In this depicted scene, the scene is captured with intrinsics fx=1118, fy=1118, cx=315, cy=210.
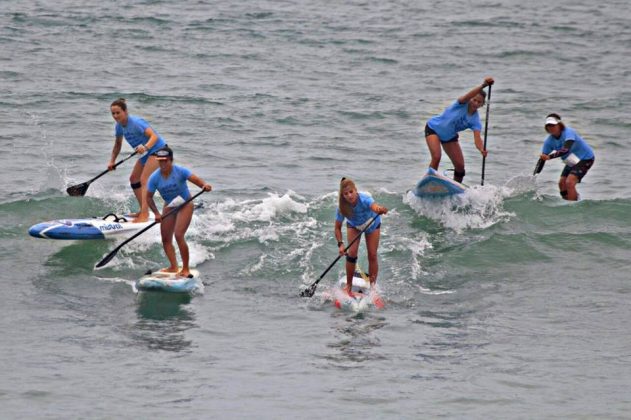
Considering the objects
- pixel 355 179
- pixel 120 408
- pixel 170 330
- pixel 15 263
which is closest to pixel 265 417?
pixel 120 408

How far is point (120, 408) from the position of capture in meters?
10.7

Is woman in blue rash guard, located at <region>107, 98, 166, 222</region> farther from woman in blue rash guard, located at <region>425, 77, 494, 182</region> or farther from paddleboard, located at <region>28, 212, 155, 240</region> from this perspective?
woman in blue rash guard, located at <region>425, 77, 494, 182</region>

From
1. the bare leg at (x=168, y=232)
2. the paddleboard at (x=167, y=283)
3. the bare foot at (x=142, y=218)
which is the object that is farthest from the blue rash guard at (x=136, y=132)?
the paddleboard at (x=167, y=283)

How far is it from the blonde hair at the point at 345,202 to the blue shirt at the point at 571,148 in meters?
4.81

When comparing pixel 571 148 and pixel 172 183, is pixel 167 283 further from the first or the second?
pixel 571 148

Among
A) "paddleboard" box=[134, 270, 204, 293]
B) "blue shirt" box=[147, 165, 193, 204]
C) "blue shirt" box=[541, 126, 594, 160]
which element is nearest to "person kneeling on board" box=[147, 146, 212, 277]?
"blue shirt" box=[147, 165, 193, 204]

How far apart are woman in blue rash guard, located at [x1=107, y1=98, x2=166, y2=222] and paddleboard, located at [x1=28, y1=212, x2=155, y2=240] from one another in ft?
0.81

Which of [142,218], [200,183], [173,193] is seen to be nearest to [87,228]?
[142,218]

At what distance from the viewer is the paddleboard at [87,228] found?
1541 cm

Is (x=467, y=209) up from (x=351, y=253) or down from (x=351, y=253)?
down

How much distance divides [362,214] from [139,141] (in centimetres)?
394

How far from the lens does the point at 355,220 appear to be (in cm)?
1345

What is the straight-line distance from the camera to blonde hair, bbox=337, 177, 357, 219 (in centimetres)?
1280

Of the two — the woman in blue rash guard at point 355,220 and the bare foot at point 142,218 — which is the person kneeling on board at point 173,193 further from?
the bare foot at point 142,218
